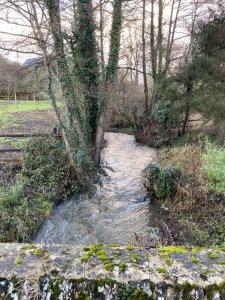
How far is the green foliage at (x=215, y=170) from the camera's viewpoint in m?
6.69

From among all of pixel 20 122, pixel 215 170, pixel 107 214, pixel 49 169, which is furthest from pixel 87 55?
pixel 215 170

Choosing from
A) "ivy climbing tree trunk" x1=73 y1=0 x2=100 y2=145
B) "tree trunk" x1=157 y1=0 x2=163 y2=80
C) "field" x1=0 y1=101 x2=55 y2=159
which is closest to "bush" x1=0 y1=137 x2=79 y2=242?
"field" x1=0 y1=101 x2=55 y2=159

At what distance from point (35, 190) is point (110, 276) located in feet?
21.7

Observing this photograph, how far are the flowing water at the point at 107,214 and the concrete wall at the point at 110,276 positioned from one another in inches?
169

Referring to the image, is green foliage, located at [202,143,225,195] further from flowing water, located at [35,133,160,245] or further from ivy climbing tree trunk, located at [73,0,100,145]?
ivy climbing tree trunk, located at [73,0,100,145]

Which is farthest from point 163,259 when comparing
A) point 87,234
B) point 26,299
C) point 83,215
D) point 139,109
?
point 139,109

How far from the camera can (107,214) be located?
7570mm

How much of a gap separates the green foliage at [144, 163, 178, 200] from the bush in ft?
8.46

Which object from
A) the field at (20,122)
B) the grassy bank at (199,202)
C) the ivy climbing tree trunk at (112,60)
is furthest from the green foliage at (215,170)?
the field at (20,122)

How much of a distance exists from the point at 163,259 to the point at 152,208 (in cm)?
594

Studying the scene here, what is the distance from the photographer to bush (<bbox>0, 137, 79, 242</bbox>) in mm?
6270

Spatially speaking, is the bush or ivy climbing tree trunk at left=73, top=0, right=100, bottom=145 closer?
the bush

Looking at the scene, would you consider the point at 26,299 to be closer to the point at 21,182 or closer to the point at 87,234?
the point at 87,234

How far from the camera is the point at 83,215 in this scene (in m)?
7.56
